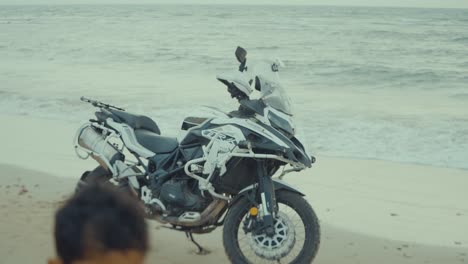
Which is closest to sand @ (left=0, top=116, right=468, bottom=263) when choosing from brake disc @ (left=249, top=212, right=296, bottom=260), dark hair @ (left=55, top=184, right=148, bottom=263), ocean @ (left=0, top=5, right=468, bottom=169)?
brake disc @ (left=249, top=212, right=296, bottom=260)

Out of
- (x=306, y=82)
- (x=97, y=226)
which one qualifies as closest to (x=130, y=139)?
(x=97, y=226)

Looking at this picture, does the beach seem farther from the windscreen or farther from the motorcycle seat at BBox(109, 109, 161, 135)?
the motorcycle seat at BBox(109, 109, 161, 135)

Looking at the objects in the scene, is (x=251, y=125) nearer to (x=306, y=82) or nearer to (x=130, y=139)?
(x=130, y=139)

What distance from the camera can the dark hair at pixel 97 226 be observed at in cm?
114

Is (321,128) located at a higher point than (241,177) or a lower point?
lower

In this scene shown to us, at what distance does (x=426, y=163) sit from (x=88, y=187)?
841cm

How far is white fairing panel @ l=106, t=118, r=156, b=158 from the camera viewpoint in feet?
16.1

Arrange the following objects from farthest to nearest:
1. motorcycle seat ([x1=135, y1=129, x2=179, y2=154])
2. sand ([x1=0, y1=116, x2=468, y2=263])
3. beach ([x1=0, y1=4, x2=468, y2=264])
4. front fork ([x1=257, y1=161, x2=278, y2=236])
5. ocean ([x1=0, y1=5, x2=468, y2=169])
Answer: ocean ([x1=0, y1=5, x2=468, y2=169]), beach ([x1=0, y1=4, x2=468, y2=264]), sand ([x1=0, y1=116, x2=468, y2=263]), motorcycle seat ([x1=135, y1=129, x2=179, y2=154]), front fork ([x1=257, y1=161, x2=278, y2=236])

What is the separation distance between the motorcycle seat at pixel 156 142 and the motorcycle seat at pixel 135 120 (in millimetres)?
68

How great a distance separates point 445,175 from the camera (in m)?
8.33

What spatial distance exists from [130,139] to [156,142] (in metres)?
0.20

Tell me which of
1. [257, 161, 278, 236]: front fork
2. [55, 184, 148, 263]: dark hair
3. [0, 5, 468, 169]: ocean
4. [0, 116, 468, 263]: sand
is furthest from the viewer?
[0, 5, 468, 169]: ocean

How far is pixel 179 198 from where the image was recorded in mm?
4711

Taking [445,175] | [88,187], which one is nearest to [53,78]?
[445,175]
